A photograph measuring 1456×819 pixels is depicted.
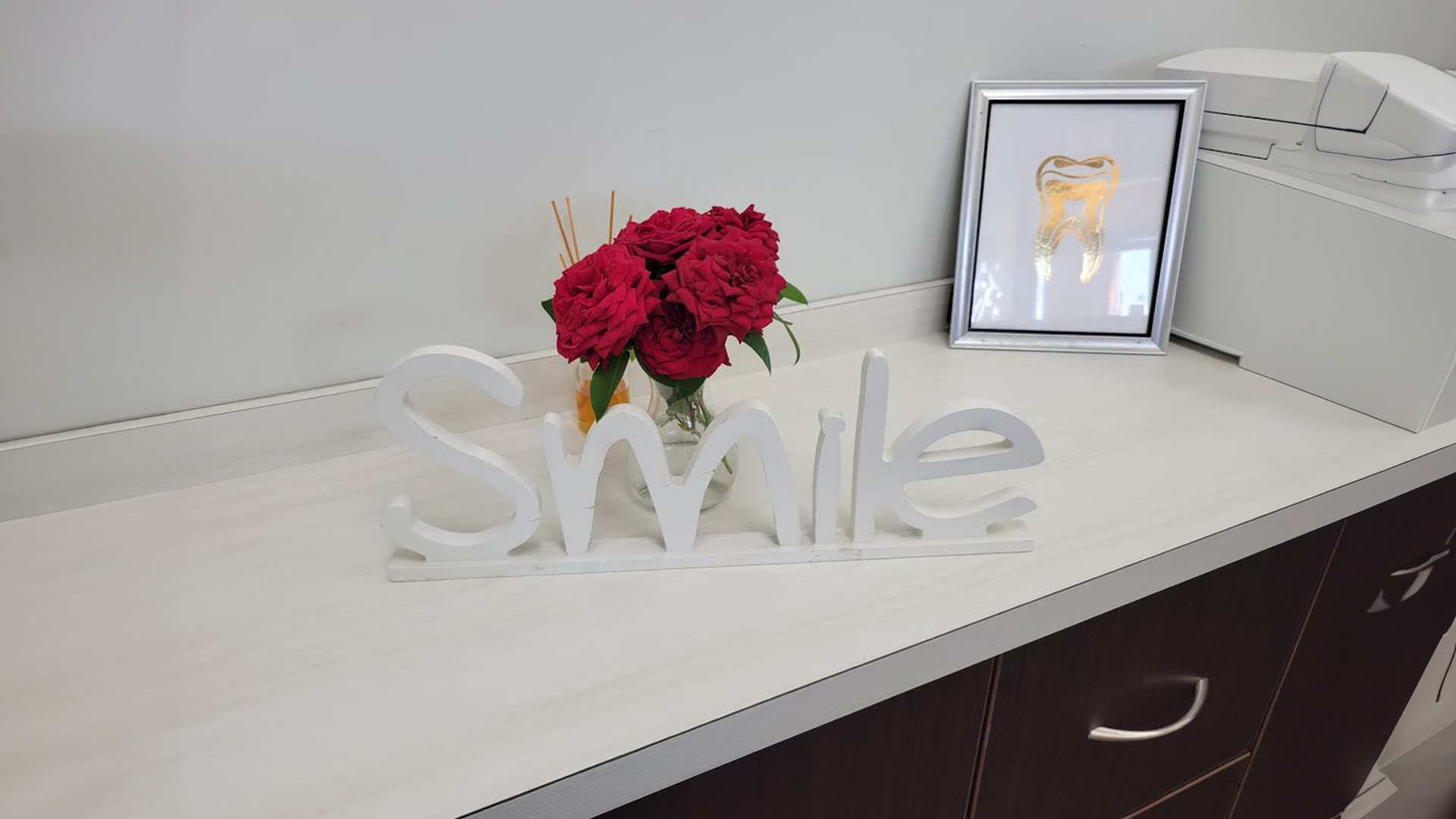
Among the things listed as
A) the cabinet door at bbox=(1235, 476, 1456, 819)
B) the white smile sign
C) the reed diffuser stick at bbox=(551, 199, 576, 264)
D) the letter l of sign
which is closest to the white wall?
the reed diffuser stick at bbox=(551, 199, 576, 264)

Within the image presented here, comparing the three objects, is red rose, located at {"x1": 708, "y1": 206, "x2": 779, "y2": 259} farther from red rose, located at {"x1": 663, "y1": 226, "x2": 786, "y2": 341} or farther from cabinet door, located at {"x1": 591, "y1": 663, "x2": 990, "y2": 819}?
cabinet door, located at {"x1": 591, "y1": 663, "x2": 990, "y2": 819}

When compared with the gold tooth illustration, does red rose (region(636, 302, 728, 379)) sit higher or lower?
lower

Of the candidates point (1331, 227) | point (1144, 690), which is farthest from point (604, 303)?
point (1331, 227)

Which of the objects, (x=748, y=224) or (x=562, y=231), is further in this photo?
(x=562, y=231)

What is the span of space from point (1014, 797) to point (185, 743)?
713 millimetres

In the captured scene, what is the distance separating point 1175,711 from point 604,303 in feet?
2.46

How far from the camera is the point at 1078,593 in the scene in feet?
2.54

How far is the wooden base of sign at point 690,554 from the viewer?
2.55 ft

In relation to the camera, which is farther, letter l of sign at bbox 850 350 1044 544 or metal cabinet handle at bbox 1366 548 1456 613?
metal cabinet handle at bbox 1366 548 1456 613

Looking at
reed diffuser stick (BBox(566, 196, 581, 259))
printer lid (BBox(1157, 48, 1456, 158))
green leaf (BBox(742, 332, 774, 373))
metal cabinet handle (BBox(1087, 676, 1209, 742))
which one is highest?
printer lid (BBox(1157, 48, 1456, 158))

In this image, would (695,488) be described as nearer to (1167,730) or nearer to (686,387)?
(686,387)

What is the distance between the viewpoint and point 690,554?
31.0 inches

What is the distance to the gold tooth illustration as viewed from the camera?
3.81ft

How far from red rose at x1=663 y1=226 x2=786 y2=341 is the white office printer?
2.40 ft
